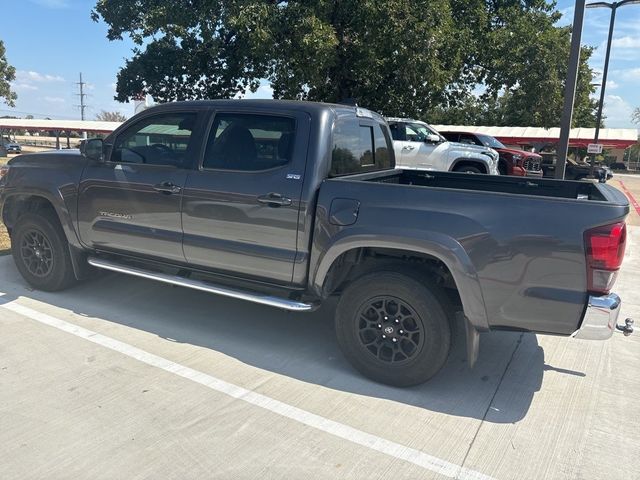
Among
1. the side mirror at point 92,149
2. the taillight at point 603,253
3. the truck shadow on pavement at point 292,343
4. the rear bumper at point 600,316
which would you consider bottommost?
the truck shadow on pavement at point 292,343

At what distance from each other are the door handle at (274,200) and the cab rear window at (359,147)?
407 mm

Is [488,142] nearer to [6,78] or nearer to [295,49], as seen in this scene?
[295,49]

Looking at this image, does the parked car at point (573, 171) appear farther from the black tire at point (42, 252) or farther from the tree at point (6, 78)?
the tree at point (6, 78)

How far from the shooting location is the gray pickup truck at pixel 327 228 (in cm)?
305

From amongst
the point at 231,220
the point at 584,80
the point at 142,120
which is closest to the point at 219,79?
the point at 142,120

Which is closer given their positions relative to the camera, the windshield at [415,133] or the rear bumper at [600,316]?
the rear bumper at [600,316]

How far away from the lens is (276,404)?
336cm

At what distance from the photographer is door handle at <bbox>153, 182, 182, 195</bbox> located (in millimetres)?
4207

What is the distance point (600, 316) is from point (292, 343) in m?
2.34

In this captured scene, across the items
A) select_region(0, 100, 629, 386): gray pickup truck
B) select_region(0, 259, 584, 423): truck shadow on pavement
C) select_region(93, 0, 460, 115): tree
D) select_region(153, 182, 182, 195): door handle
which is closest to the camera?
select_region(0, 100, 629, 386): gray pickup truck

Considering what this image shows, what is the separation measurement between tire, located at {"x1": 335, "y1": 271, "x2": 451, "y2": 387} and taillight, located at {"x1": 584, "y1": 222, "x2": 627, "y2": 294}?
92 cm

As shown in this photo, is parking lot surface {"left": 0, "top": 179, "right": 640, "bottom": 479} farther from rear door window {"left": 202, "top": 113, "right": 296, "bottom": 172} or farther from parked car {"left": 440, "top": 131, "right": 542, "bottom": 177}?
parked car {"left": 440, "top": 131, "right": 542, "bottom": 177}

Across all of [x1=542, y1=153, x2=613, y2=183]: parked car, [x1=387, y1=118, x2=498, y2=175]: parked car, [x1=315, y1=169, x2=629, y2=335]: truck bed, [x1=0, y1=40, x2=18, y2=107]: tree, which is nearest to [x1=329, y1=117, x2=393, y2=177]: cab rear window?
[x1=315, y1=169, x2=629, y2=335]: truck bed

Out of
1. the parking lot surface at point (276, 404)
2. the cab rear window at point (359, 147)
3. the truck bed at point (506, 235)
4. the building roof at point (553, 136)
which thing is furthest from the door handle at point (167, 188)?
the building roof at point (553, 136)
